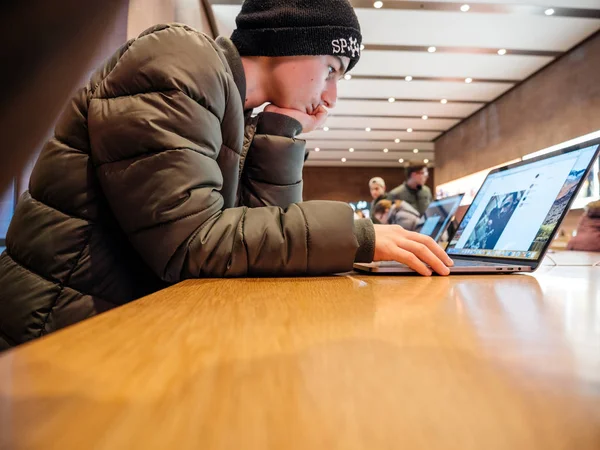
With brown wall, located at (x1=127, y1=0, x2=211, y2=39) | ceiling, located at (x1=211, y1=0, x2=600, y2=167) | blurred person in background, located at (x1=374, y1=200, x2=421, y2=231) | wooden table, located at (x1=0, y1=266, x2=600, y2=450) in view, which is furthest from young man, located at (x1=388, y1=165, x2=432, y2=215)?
wooden table, located at (x1=0, y1=266, x2=600, y2=450)

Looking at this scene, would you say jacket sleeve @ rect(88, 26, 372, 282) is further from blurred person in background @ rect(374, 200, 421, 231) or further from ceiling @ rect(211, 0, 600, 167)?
ceiling @ rect(211, 0, 600, 167)

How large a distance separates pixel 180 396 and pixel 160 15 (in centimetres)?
265

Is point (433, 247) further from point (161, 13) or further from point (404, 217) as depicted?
point (161, 13)

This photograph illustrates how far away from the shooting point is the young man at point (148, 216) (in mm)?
540

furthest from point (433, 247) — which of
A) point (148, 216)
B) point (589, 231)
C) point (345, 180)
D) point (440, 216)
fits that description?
point (345, 180)

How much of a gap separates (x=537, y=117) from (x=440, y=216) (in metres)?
4.10

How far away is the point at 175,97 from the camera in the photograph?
1.82ft

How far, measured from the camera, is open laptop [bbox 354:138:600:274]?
66 centimetres

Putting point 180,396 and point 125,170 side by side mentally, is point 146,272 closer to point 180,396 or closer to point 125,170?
point 125,170

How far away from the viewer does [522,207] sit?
785mm

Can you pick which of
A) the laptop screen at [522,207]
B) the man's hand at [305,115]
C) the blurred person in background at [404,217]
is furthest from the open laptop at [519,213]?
the blurred person in background at [404,217]

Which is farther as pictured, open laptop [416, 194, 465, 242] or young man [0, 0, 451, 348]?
open laptop [416, 194, 465, 242]

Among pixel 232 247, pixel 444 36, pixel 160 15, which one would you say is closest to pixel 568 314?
pixel 232 247

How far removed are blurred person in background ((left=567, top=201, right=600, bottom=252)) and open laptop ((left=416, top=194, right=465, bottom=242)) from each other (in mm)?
515
